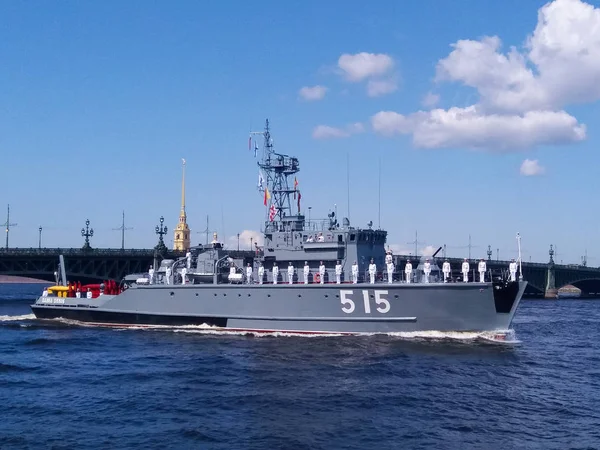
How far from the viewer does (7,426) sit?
1670 centimetres

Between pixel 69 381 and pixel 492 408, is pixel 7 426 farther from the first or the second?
pixel 492 408

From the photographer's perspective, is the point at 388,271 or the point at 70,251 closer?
the point at 388,271

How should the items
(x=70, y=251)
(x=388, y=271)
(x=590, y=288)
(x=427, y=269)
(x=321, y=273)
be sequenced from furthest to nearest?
(x=590, y=288) < (x=70, y=251) < (x=321, y=273) < (x=388, y=271) < (x=427, y=269)

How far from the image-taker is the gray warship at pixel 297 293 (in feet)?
94.4

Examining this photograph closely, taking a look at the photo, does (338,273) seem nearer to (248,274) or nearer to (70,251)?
(248,274)

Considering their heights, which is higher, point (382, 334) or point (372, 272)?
point (372, 272)

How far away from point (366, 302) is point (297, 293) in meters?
3.54

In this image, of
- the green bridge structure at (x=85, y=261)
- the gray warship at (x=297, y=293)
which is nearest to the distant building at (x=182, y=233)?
the green bridge structure at (x=85, y=261)

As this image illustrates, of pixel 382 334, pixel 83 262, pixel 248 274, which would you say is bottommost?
pixel 382 334

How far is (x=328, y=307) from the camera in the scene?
30.5 m

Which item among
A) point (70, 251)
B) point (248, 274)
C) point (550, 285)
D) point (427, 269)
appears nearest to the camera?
point (427, 269)

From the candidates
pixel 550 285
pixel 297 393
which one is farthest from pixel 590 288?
pixel 297 393

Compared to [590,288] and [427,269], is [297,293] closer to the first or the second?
[427,269]

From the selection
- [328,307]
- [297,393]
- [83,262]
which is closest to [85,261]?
[83,262]
